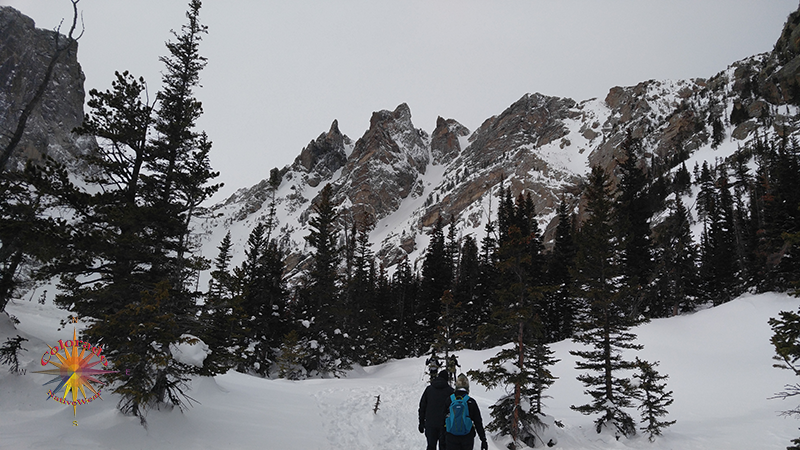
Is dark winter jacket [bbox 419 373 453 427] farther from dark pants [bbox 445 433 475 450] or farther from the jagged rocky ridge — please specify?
the jagged rocky ridge

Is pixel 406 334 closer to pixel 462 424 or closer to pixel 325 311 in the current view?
pixel 325 311

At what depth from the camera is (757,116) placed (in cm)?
7106

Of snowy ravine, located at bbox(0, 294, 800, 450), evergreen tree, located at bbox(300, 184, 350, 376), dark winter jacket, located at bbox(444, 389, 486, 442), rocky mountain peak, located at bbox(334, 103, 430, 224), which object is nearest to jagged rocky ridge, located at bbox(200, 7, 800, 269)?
rocky mountain peak, located at bbox(334, 103, 430, 224)

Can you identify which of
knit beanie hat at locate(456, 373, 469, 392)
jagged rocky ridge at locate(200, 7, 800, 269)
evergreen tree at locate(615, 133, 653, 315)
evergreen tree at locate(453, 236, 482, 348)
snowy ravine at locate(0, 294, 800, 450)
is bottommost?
snowy ravine at locate(0, 294, 800, 450)

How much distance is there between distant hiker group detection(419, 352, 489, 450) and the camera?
18.4ft

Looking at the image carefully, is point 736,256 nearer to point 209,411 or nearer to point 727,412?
point 727,412

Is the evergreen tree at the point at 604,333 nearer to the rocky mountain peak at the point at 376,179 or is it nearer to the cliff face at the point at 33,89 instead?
the cliff face at the point at 33,89

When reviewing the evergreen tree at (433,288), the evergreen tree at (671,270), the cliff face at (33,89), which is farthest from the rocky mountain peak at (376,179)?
the evergreen tree at (671,270)

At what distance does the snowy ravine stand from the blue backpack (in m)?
4.54

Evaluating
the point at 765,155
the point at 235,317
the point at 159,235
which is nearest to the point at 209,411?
the point at 235,317

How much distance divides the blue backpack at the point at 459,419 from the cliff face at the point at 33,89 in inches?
551

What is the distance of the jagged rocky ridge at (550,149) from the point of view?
74.2m

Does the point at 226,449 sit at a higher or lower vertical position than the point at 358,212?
lower

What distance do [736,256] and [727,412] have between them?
2859cm
